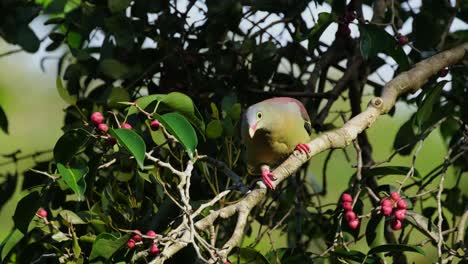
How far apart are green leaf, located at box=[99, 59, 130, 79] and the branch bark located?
79 centimetres

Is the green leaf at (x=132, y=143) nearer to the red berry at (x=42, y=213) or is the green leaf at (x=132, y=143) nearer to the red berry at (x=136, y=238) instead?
the red berry at (x=136, y=238)

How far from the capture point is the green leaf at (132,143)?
1944mm

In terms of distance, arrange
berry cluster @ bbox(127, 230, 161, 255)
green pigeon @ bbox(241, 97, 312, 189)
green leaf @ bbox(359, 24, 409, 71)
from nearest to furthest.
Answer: berry cluster @ bbox(127, 230, 161, 255) < green leaf @ bbox(359, 24, 409, 71) < green pigeon @ bbox(241, 97, 312, 189)

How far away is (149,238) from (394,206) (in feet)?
2.31

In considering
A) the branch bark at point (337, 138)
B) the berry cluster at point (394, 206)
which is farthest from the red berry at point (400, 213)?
the branch bark at point (337, 138)

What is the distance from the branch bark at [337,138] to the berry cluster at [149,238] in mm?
69

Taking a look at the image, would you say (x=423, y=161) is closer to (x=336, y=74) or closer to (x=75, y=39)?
(x=336, y=74)

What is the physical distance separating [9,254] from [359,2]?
1.51 m

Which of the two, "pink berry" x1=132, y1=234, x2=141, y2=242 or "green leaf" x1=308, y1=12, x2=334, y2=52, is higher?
"green leaf" x1=308, y1=12, x2=334, y2=52

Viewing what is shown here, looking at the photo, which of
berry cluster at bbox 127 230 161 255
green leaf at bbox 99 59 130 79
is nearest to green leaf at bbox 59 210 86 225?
berry cluster at bbox 127 230 161 255

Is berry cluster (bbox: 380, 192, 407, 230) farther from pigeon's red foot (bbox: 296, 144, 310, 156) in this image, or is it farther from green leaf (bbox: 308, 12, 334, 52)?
green leaf (bbox: 308, 12, 334, 52)

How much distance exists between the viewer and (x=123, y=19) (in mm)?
2850

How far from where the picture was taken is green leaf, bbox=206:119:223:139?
7.73ft

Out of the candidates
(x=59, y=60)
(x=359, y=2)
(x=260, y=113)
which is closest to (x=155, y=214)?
(x=260, y=113)
